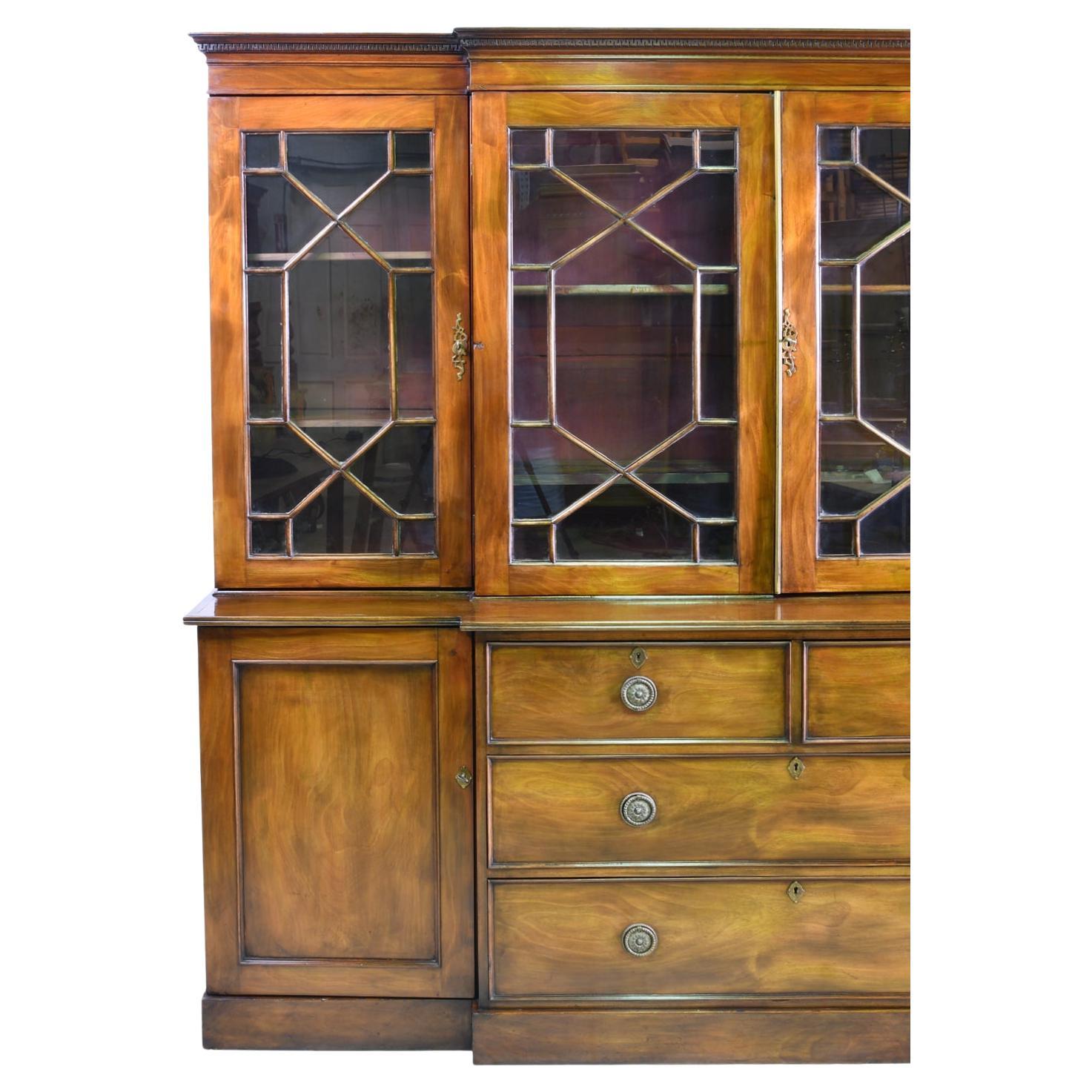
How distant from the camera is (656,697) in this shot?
2410 mm

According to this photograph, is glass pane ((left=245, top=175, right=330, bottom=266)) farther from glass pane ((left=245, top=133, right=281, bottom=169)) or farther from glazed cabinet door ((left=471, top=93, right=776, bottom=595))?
glazed cabinet door ((left=471, top=93, right=776, bottom=595))

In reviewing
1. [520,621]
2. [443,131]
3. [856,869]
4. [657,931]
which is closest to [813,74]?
[443,131]

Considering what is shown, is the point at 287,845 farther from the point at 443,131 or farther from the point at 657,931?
the point at 443,131

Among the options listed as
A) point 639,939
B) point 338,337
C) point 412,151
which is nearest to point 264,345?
point 338,337

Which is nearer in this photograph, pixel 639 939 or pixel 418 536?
pixel 639 939

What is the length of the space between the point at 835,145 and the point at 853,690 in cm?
111

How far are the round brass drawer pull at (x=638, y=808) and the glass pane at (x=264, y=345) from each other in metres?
1.09

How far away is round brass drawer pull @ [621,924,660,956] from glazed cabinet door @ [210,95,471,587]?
0.80 meters

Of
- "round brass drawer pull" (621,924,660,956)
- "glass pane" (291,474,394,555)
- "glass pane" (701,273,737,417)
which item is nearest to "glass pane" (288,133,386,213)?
"glass pane" (291,474,394,555)

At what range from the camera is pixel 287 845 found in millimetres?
2496

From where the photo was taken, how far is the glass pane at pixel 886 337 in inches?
97.7

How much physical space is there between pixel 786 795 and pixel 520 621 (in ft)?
2.12

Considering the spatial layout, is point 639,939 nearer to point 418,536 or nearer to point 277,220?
point 418,536

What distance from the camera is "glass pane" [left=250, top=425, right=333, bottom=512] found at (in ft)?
8.39
